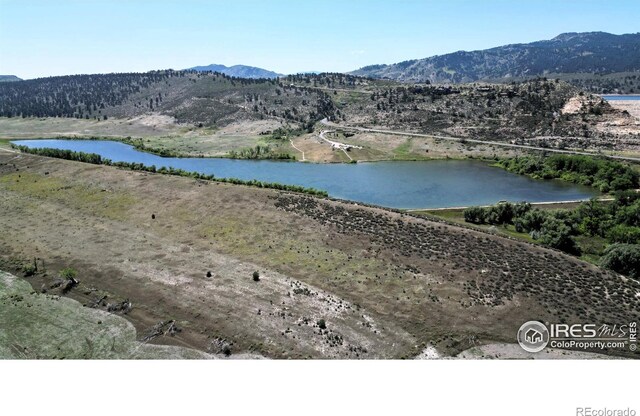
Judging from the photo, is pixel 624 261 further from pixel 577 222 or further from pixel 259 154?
pixel 259 154

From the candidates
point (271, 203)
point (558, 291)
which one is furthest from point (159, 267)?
point (558, 291)

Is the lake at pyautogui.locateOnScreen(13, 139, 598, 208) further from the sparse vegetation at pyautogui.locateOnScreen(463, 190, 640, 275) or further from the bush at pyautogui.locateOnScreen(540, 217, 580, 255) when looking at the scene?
the bush at pyautogui.locateOnScreen(540, 217, 580, 255)

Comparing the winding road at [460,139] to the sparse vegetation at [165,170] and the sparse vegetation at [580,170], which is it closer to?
the sparse vegetation at [580,170]

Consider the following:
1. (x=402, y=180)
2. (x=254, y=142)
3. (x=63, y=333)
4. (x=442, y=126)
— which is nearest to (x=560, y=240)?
(x=402, y=180)

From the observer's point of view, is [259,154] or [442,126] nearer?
[259,154]

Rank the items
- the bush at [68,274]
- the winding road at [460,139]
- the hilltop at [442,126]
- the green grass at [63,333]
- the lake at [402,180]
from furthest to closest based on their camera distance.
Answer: the hilltop at [442,126]
the winding road at [460,139]
the lake at [402,180]
the bush at [68,274]
the green grass at [63,333]

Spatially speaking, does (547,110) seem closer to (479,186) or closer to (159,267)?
(479,186)

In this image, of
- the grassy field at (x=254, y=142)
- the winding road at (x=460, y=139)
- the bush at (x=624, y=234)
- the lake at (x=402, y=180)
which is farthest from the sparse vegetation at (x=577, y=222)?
the grassy field at (x=254, y=142)
